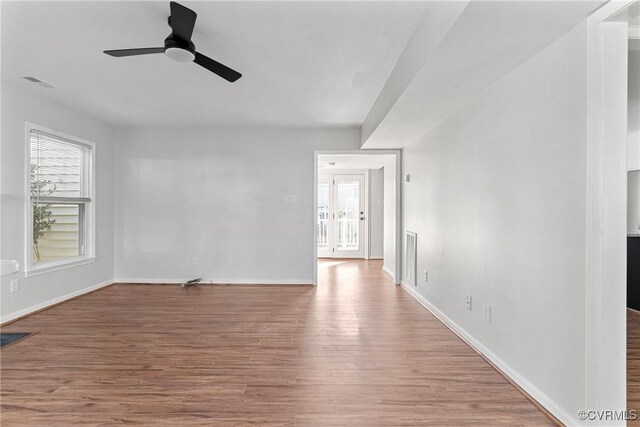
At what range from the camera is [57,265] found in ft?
13.5

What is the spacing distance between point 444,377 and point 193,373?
181 cm

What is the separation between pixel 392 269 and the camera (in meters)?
5.71

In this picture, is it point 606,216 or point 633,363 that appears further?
point 633,363

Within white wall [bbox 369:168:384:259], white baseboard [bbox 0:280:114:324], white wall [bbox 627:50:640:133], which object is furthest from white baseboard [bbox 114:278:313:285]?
white wall [bbox 627:50:640:133]

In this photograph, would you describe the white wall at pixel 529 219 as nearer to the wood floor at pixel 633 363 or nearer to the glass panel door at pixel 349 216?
the wood floor at pixel 633 363

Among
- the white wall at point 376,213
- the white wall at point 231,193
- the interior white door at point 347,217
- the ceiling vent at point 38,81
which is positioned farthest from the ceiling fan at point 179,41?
the white wall at point 376,213

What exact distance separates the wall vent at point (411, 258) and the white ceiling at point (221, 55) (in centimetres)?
189

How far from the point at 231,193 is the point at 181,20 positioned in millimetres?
3372

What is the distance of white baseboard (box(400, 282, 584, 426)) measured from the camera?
1.80 meters

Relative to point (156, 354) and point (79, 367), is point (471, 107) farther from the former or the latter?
point (79, 367)

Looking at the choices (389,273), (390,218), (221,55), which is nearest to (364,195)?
(390,218)

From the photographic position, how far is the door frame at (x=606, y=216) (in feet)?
5.24

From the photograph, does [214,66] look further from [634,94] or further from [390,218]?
[390,218]

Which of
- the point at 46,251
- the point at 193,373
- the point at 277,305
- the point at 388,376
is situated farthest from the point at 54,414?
the point at 46,251
